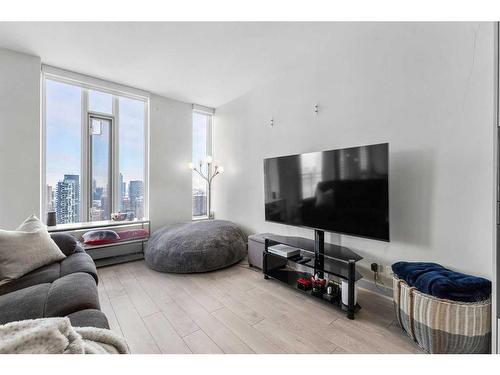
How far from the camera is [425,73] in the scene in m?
1.74

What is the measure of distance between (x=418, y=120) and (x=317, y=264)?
149cm

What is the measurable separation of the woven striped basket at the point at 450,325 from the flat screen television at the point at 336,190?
51 cm

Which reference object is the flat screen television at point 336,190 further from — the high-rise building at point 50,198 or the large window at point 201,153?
the high-rise building at point 50,198

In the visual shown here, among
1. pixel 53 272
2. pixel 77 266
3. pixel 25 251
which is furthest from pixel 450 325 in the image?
pixel 25 251

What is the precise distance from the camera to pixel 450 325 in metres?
1.26

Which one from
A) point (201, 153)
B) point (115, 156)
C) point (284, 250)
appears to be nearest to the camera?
point (284, 250)

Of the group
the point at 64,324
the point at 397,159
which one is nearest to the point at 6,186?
the point at 64,324

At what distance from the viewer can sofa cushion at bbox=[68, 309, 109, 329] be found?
40.5 inches

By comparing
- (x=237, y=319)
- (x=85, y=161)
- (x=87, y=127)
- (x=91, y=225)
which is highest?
(x=87, y=127)

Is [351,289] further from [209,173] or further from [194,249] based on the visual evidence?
[209,173]

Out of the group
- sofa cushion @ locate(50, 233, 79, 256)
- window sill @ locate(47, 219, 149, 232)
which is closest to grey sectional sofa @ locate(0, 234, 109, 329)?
sofa cushion @ locate(50, 233, 79, 256)

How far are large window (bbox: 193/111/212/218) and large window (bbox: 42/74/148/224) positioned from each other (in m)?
0.88

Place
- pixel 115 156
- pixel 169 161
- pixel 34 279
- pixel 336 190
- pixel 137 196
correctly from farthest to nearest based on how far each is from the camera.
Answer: pixel 169 161 < pixel 137 196 < pixel 115 156 < pixel 336 190 < pixel 34 279

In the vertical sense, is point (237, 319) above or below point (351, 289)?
below
